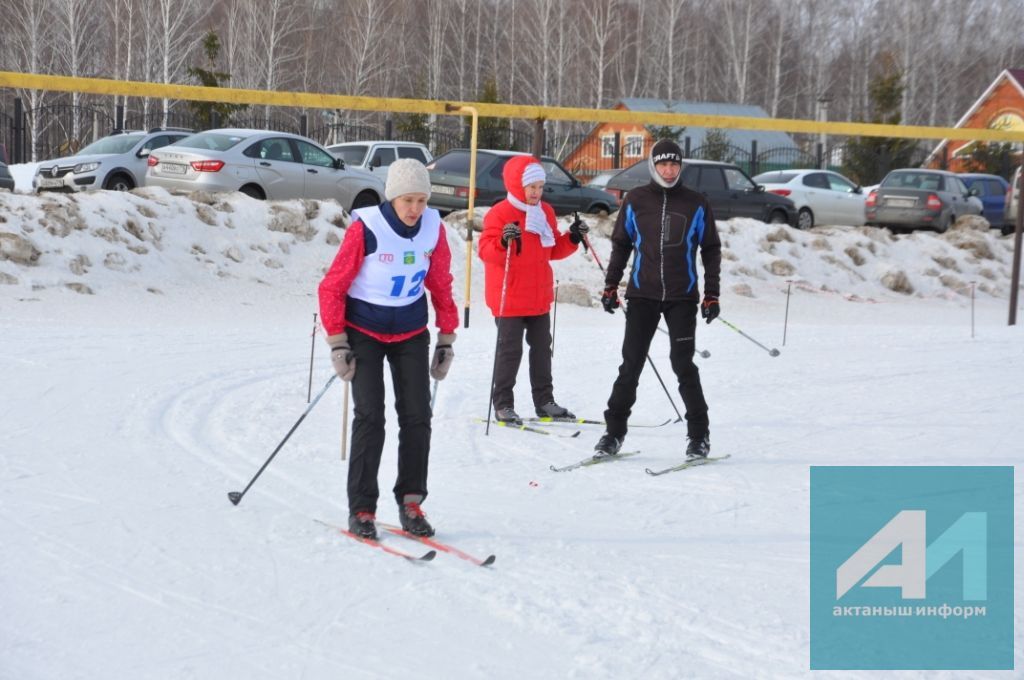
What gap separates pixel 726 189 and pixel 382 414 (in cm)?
1557

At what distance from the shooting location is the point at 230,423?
7480mm

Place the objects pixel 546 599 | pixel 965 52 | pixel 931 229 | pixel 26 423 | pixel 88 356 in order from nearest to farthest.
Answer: pixel 546 599
pixel 26 423
pixel 88 356
pixel 931 229
pixel 965 52

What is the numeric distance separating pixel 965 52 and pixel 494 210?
2491 inches

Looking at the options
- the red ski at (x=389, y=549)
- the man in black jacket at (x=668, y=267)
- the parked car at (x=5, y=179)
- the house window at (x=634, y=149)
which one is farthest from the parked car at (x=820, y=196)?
the red ski at (x=389, y=549)

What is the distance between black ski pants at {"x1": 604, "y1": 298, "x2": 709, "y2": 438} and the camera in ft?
22.1

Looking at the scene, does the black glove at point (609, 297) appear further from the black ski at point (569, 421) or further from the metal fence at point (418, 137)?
the metal fence at point (418, 137)

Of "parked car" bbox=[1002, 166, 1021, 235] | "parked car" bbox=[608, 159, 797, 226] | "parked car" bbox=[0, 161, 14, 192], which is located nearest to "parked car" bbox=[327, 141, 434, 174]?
"parked car" bbox=[608, 159, 797, 226]

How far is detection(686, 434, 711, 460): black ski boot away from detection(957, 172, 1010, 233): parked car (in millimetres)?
20024

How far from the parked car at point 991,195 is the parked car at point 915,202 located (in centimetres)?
212

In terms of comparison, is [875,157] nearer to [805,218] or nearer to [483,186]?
[805,218]

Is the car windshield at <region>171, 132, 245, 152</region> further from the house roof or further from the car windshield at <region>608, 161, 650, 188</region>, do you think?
the house roof

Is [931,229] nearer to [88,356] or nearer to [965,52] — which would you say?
[88,356]

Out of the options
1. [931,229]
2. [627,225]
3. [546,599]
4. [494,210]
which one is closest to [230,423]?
[494,210]

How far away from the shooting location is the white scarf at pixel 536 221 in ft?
25.8
